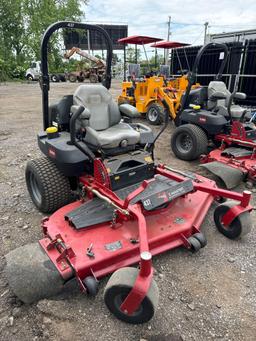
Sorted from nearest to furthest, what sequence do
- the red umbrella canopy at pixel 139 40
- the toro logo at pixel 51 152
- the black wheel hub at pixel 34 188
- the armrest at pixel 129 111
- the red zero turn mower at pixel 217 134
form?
the toro logo at pixel 51 152
the black wheel hub at pixel 34 188
the armrest at pixel 129 111
the red zero turn mower at pixel 217 134
the red umbrella canopy at pixel 139 40

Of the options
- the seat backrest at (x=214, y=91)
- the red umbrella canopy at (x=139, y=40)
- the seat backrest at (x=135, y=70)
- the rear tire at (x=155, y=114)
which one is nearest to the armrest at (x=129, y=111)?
the seat backrest at (x=214, y=91)

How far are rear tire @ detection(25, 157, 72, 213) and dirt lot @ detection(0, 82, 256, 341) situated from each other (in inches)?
9.9

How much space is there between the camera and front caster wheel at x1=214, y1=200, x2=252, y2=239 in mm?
2783

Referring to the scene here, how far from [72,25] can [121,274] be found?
9.14 ft

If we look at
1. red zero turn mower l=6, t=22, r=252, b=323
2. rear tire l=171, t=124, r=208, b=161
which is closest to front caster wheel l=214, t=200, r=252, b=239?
red zero turn mower l=6, t=22, r=252, b=323

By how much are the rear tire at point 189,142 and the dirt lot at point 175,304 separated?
209 centimetres

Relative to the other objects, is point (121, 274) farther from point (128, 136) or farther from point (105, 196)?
point (128, 136)

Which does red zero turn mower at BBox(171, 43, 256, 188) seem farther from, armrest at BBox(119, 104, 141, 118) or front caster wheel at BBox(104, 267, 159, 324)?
front caster wheel at BBox(104, 267, 159, 324)

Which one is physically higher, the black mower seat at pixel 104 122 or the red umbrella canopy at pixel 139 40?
the red umbrella canopy at pixel 139 40

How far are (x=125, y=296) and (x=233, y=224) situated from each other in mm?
1501

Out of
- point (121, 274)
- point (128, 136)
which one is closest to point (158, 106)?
point (128, 136)

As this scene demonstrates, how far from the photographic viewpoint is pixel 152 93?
330 inches

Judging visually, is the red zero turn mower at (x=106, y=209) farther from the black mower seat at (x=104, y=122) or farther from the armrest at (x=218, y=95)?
the armrest at (x=218, y=95)

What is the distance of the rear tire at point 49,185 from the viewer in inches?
123
